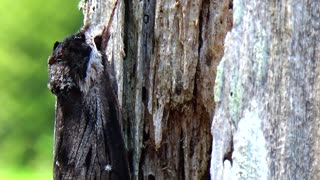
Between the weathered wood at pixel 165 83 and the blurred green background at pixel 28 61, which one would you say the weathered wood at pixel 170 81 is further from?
the blurred green background at pixel 28 61

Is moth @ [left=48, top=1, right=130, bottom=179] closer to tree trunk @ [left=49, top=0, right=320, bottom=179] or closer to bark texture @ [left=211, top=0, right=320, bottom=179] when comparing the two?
tree trunk @ [left=49, top=0, right=320, bottom=179]

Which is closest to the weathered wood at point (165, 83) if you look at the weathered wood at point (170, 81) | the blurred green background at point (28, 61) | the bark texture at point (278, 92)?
the weathered wood at point (170, 81)

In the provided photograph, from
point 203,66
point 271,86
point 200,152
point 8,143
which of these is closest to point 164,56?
point 203,66

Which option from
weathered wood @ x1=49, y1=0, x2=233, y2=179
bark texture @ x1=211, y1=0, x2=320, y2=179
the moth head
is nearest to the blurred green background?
the moth head

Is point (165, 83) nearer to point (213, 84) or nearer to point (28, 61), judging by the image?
point (213, 84)

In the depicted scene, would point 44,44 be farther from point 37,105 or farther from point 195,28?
point 195,28
